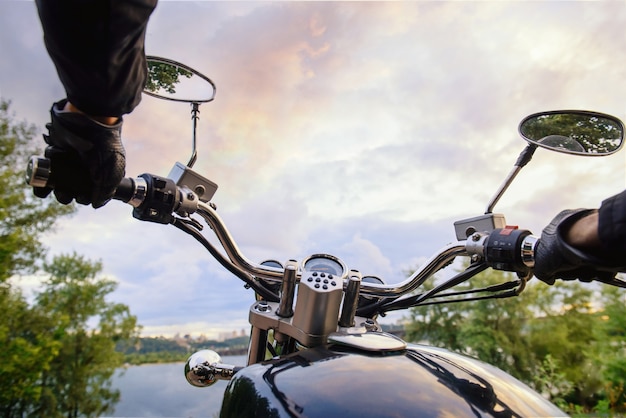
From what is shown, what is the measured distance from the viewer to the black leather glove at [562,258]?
26.5 inches

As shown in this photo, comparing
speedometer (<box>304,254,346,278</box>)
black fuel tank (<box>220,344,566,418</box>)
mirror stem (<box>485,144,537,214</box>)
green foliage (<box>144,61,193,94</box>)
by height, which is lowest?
black fuel tank (<box>220,344,566,418</box>)

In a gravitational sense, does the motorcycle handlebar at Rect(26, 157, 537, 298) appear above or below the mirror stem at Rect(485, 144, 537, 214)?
below

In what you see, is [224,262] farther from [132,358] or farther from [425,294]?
[132,358]

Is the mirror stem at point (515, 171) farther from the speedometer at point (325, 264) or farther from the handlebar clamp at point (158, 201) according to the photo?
the handlebar clamp at point (158, 201)

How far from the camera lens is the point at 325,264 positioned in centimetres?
104

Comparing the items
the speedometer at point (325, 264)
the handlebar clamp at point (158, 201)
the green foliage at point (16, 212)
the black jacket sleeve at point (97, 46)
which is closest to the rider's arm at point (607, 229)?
the speedometer at point (325, 264)

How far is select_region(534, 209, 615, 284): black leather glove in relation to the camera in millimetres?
674

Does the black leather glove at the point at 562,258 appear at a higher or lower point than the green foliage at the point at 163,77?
lower

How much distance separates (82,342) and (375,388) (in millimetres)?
19236

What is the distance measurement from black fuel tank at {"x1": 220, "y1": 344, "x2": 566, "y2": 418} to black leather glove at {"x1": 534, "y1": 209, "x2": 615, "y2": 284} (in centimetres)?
22

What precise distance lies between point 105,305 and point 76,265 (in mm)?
2028

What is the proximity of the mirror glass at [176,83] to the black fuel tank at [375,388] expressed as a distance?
77cm

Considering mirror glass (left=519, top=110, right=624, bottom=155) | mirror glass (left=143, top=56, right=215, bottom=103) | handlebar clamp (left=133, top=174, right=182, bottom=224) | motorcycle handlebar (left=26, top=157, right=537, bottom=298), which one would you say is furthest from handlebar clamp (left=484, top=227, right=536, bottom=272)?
mirror glass (left=143, top=56, right=215, bottom=103)

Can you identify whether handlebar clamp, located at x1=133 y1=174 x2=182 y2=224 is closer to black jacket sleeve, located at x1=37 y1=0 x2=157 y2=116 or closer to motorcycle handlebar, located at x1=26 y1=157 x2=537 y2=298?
motorcycle handlebar, located at x1=26 y1=157 x2=537 y2=298
